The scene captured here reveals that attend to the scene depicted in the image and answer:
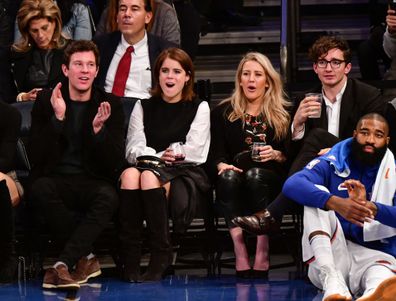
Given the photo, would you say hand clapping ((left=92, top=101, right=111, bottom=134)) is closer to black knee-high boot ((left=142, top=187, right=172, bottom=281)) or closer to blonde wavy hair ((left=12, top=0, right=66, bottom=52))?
black knee-high boot ((left=142, top=187, right=172, bottom=281))


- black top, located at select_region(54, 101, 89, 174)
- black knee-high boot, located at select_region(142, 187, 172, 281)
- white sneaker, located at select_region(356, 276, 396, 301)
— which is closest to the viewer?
white sneaker, located at select_region(356, 276, 396, 301)

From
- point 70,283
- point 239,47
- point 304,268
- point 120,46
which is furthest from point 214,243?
point 239,47

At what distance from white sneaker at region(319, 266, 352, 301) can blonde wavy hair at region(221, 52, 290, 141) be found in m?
1.41

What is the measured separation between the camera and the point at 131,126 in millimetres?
7957

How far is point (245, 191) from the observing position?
7.66m

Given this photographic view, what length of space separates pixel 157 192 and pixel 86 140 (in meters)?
0.61

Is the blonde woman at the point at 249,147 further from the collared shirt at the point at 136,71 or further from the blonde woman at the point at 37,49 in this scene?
the blonde woman at the point at 37,49

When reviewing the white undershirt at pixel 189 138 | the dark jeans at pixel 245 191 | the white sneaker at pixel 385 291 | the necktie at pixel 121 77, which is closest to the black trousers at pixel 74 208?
the white undershirt at pixel 189 138

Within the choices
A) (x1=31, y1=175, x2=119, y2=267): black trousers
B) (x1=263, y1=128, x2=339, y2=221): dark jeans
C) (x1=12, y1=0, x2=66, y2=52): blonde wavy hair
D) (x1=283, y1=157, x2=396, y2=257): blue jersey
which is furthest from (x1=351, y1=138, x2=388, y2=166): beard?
(x1=12, y1=0, x2=66, y2=52): blonde wavy hair

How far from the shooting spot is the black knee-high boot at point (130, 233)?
752 cm

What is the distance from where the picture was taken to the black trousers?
7.39m

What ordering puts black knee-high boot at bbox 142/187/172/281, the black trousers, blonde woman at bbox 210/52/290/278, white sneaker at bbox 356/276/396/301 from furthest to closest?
1. blonde woman at bbox 210/52/290/278
2. black knee-high boot at bbox 142/187/172/281
3. the black trousers
4. white sneaker at bbox 356/276/396/301

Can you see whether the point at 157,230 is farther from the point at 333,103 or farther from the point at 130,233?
the point at 333,103

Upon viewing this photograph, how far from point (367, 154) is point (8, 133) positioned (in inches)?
91.6
